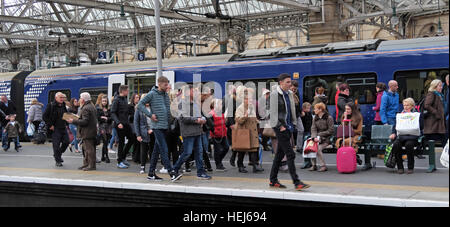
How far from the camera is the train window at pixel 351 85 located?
573 inches

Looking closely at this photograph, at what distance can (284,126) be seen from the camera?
26.7 feet

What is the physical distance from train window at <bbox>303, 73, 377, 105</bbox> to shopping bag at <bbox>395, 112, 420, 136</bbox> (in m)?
4.96

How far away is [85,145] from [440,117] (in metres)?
6.84

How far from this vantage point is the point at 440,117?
9805 millimetres

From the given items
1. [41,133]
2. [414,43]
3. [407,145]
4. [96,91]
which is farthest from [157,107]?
[96,91]

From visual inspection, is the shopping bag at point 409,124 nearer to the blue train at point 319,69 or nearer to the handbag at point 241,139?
the handbag at point 241,139

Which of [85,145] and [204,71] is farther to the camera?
[204,71]

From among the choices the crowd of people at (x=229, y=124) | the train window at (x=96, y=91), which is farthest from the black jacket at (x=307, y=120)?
the train window at (x=96, y=91)

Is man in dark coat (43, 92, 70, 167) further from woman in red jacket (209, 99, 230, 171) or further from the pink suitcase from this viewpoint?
the pink suitcase

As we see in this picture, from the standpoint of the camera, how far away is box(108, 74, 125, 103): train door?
19.1m

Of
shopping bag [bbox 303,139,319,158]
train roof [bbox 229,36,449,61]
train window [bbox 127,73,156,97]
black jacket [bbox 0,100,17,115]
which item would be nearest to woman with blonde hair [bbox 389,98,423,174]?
shopping bag [bbox 303,139,319,158]

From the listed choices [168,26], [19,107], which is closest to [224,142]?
[19,107]

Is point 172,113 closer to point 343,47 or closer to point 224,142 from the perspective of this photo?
point 224,142
